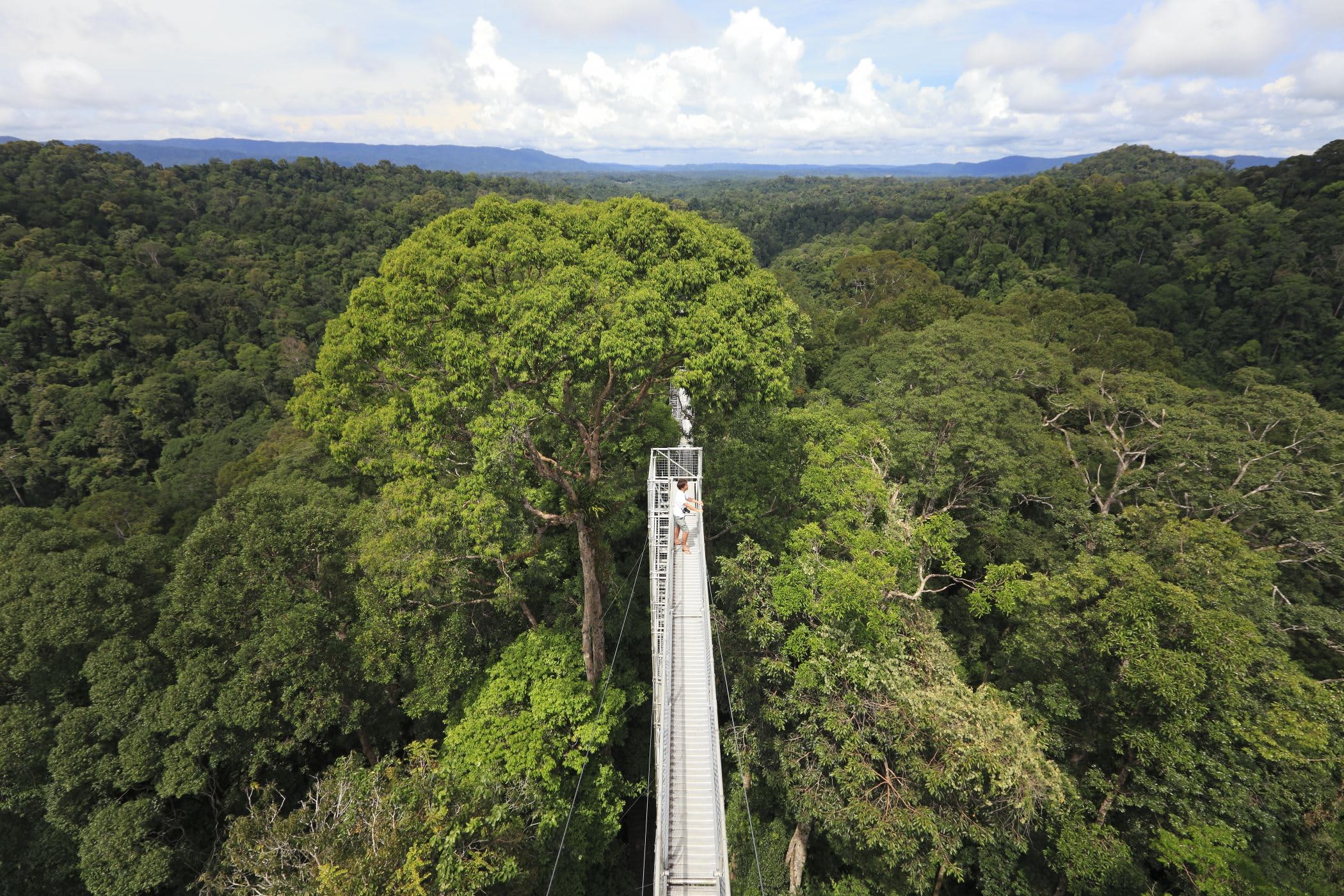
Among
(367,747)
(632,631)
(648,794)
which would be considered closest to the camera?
(648,794)

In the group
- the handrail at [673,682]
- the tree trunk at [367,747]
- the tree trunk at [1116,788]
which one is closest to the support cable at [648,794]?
the handrail at [673,682]

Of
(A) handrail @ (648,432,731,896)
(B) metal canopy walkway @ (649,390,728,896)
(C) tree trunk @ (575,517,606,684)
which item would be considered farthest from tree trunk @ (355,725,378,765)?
(A) handrail @ (648,432,731,896)

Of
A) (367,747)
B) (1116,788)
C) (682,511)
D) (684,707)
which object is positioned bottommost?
(367,747)

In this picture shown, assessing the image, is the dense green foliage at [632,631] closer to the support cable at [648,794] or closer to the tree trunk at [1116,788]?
the tree trunk at [1116,788]

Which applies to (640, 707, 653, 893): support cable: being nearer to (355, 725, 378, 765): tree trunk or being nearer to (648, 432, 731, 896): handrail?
(648, 432, 731, 896): handrail

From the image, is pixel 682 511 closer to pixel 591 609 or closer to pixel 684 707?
pixel 591 609

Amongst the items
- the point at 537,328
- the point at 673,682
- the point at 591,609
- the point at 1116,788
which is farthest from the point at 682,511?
the point at 1116,788

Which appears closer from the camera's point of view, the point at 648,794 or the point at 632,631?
the point at 648,794
